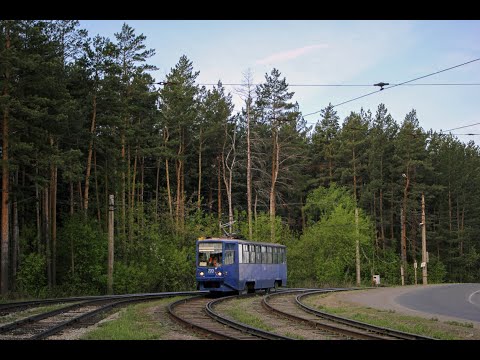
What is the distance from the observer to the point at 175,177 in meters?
58.7

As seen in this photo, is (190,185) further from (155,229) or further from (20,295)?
(20,295)

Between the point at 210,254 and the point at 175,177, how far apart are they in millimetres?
29871

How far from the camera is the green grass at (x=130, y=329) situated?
13.3 metres

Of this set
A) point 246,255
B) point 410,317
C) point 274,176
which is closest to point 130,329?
Answer: point 410,317

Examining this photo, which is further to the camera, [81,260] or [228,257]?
[81,260]

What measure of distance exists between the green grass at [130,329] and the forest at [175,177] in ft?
41.3

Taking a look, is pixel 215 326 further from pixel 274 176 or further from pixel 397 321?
pixel 274 176

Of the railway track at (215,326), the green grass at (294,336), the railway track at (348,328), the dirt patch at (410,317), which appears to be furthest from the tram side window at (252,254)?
the green grass at (294,336)

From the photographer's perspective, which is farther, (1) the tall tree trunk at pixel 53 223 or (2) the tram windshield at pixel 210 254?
(1) the tall tree trunk at pixel 53 223

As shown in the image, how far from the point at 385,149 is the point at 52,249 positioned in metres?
42.7

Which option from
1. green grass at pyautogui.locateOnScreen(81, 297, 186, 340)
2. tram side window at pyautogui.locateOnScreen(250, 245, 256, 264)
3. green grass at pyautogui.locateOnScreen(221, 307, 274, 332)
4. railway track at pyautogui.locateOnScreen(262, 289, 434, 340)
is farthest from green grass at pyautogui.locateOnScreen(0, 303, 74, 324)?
tram side window at pyautogui.locateOnScreen(250, 245, 256, 264)

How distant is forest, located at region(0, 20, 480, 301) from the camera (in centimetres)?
3209

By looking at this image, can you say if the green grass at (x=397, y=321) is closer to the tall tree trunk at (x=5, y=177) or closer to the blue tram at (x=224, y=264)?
the blue tram at (x=224, y=264)
